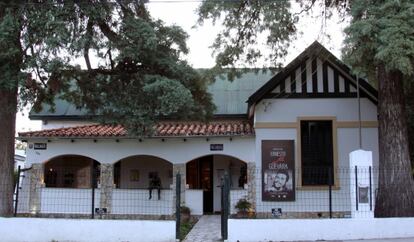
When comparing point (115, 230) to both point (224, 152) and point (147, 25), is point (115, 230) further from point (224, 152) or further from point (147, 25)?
point (224, 152)

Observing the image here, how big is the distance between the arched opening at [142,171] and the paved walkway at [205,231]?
4.41 metres

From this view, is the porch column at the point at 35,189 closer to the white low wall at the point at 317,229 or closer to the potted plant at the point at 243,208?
the potted plant at the point at 243,208

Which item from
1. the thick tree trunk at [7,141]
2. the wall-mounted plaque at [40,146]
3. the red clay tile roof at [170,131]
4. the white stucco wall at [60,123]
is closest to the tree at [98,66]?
the thick tree trunk at [7,141]

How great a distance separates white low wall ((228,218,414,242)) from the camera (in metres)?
12.4

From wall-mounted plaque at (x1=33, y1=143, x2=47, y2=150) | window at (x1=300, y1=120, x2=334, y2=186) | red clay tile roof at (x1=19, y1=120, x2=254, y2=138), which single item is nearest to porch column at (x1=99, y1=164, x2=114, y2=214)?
red clay tile roof at (x1=19, y1=120, x2=254, y2=138)

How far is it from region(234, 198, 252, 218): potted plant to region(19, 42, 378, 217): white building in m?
0.36

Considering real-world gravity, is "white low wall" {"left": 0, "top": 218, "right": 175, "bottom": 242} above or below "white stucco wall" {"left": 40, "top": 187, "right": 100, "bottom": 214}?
below

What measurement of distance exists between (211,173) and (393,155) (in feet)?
33.0

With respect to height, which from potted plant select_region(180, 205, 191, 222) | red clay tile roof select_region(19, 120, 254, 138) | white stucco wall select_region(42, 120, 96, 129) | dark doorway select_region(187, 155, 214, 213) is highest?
white stucco wall select_region(42, 120, 96, 129)

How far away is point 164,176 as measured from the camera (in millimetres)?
22953

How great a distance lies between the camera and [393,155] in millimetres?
14477

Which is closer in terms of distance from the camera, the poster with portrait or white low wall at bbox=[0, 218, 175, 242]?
white low wall at bbox=[0, 218, 175, 242]

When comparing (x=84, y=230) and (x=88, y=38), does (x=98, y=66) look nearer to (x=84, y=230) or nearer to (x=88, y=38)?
(x=88, y=38)

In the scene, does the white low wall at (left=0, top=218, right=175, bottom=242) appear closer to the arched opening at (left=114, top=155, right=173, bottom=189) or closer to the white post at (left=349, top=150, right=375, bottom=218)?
the white post at (left=349, top=150, right=375, bottom=218)
